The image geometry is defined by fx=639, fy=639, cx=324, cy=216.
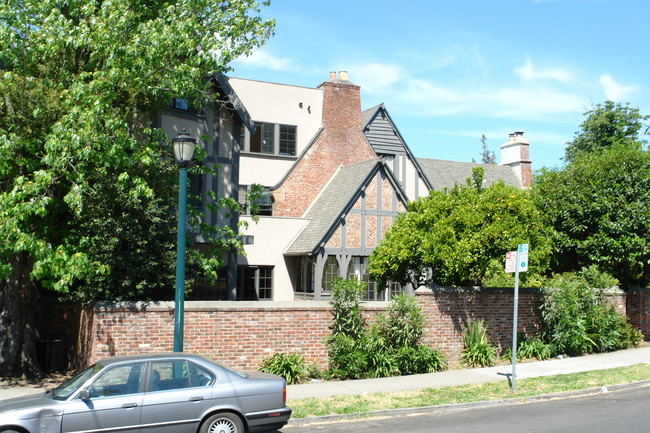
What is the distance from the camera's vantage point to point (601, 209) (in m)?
18.9

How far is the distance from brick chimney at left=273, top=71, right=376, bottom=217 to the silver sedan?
16.9 m

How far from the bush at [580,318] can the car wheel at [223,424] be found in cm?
1106

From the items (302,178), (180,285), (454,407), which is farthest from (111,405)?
(302,178)

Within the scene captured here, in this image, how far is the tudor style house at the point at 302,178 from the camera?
65.8ft

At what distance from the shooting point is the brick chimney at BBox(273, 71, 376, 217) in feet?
85.0

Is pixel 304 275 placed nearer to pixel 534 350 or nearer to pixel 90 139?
pixel 534 350

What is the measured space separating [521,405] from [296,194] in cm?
1564

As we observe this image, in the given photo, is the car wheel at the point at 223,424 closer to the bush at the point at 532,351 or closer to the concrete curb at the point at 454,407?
the concrete curb at the point at 454,407

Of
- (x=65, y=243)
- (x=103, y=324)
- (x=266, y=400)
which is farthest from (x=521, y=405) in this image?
(x=65, y=243)

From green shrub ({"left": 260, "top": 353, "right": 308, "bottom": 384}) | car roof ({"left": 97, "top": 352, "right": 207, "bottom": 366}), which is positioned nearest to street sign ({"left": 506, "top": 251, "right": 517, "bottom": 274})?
green shrub ({"left": 260, "top": 353, "right": 308, "bottom": 384})

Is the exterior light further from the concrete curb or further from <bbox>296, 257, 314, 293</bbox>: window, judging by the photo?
<bbox>296, 257, 314, 293</bbox>: window

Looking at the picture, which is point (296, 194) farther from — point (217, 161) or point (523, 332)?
point (523, 332)

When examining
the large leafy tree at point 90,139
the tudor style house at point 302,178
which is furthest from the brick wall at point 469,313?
the large leafy tree at point 90,139

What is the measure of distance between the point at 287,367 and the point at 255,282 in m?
10.3
